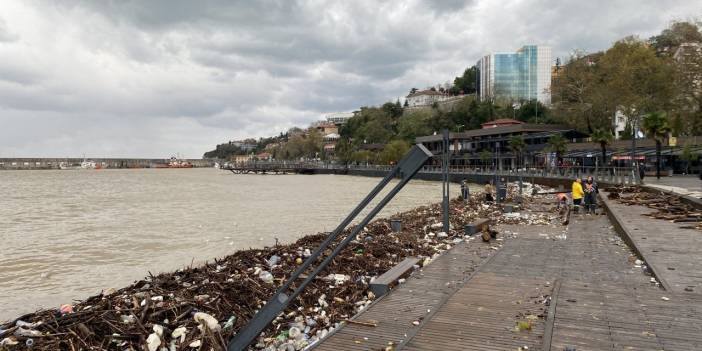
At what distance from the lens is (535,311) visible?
6.14m

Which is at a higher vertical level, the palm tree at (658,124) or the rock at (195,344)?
the palm tree at (658,124)

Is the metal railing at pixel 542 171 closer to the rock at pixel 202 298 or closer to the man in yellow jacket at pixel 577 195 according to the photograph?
the rock at pixel 202 298

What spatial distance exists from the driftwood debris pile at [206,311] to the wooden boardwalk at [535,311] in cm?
86

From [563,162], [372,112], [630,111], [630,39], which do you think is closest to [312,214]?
[630,111]

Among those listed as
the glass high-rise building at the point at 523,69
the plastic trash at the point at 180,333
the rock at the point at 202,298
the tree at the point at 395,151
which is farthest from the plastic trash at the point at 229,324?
the glass high-rise building at the point at 523,69

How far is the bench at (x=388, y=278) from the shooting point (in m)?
7.17

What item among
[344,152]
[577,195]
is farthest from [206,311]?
[344,152]

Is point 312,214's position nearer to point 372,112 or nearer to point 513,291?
point 513,291

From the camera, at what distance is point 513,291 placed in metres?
7.09

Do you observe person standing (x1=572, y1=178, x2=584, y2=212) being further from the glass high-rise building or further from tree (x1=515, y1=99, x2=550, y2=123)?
the glass high-rise building

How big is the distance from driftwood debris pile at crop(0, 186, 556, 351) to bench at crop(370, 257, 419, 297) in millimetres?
274

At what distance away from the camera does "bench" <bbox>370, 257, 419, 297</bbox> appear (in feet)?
23.5

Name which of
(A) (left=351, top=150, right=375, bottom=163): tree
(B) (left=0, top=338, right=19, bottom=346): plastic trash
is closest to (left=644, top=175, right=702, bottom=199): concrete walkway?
(B) (left=0, top=338, right=19, bottom=346): plastic trash

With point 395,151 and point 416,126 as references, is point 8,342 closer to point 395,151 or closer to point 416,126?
point 395,151
